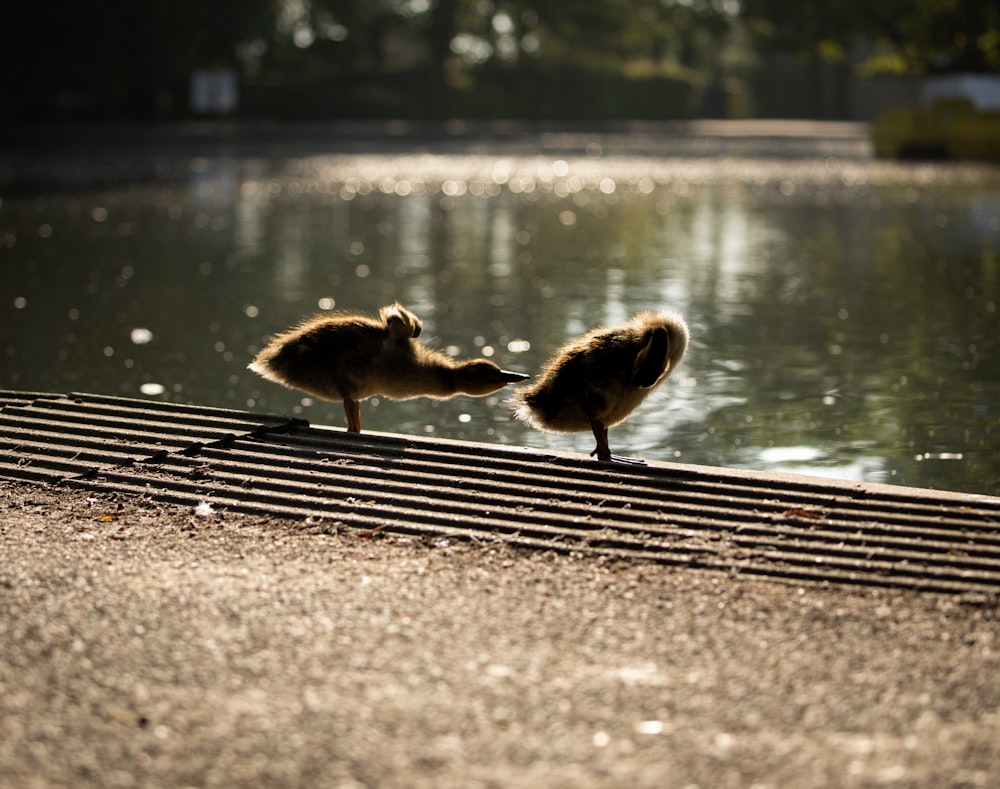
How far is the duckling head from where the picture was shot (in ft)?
25.0

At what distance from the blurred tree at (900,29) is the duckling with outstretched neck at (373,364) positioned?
3644 cm

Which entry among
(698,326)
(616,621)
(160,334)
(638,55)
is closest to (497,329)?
(698,326)

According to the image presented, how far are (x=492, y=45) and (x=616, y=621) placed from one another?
70361 millimetres

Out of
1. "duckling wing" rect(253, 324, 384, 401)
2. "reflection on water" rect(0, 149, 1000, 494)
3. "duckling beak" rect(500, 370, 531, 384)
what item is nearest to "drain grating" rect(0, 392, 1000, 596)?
"duckling wing" rect(253, 324, 384, 401)

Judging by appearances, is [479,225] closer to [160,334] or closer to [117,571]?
[160,334]

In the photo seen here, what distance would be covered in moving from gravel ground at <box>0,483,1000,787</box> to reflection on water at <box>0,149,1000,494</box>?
3257 mm

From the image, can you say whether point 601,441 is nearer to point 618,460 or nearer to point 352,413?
point 618,460

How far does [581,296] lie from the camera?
50.3ft

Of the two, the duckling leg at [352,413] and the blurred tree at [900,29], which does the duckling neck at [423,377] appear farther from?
the blurred tree at [900,29]

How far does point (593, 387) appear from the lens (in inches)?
285

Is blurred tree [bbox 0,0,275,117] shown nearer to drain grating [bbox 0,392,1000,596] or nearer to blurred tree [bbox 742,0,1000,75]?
blurred tree [bbox 742,0,1000,75]

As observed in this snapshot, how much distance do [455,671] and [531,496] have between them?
6.56 ft

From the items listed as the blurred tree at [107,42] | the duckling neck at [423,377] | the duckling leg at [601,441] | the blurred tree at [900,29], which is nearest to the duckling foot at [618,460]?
the duckling leg at [601,441]

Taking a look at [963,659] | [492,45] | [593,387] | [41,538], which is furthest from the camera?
[492,45]
